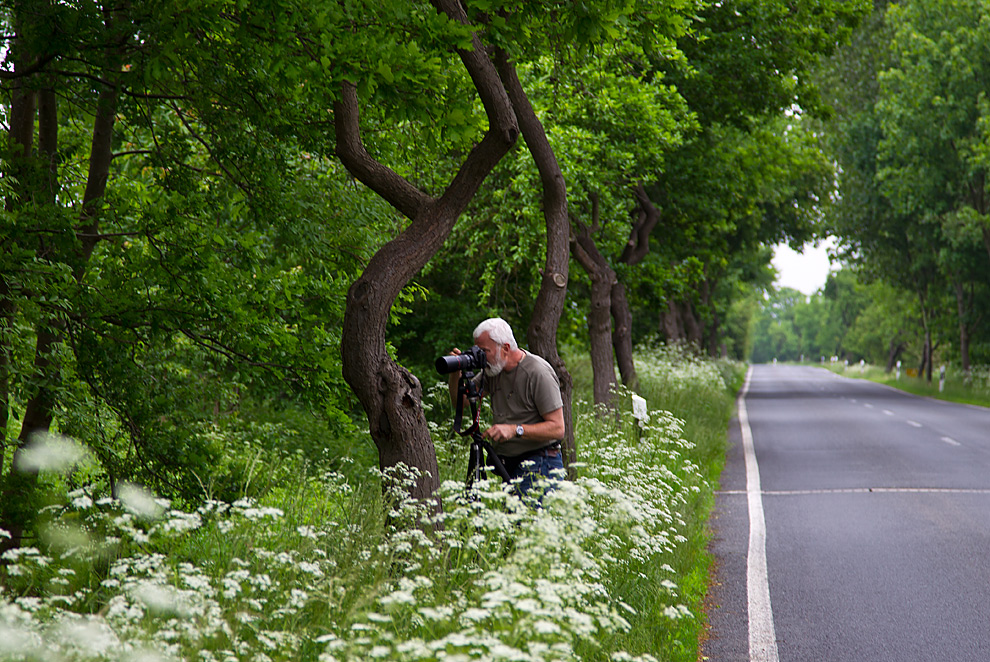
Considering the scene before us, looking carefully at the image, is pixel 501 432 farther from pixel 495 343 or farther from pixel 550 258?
pixel 550 258

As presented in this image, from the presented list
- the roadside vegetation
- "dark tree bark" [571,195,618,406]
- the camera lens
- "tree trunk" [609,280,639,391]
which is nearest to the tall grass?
the camera lens

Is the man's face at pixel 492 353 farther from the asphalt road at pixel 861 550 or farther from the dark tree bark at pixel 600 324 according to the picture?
the dark tree bark at pixel 600 324

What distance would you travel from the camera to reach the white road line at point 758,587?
18.5 feet

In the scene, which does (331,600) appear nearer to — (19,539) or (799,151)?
(19,539)

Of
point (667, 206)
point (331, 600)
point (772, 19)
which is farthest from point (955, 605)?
point (667, 206)

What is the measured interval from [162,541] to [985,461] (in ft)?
41.9

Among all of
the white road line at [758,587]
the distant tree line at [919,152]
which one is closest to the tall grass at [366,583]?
the white road line at [758,587]

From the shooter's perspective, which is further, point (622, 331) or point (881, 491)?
point (622, 331)

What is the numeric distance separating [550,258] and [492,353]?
3.54 metres

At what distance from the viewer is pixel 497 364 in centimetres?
598

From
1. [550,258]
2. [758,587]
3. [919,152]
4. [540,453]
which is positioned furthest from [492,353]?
[919,152]

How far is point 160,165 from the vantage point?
8.27 m

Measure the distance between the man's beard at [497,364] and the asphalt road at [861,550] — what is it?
2131mm

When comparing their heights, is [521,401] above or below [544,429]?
above
